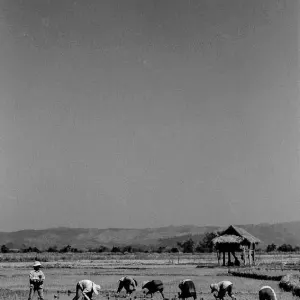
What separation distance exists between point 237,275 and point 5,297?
1331cm

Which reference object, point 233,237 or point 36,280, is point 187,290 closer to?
point 36,280

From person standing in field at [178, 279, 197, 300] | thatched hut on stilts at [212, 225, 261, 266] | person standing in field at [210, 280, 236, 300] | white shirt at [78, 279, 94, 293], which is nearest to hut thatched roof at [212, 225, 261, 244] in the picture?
thatched hut on stilts at [212, 225, 261, 266]

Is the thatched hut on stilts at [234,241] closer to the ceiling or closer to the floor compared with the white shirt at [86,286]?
closer to the ceiling

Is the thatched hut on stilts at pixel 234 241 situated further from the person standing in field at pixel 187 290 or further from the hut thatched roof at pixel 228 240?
the person standing in field at pixel 187 290

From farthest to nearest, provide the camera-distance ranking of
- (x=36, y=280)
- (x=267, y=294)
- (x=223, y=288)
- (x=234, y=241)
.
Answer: (x=234, y=241)
(x=223, y=288)
(x=36, y=280)
(x=267, y=294)

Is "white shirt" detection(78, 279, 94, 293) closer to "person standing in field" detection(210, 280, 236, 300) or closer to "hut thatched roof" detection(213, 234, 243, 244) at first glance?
"person standing in field" detection(210, 280, 236, 300)

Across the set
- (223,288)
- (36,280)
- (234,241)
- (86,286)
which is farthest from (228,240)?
(86,286)

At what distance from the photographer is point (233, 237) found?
121 ft

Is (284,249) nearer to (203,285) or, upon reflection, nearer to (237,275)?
(237,275)

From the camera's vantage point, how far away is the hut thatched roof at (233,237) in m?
36.6

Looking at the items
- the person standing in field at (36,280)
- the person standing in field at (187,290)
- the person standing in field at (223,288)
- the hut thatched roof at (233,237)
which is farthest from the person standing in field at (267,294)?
the hut thatched roof at (233,237)

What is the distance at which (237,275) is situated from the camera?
2784cm

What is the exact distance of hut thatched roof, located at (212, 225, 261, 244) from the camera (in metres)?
36.6

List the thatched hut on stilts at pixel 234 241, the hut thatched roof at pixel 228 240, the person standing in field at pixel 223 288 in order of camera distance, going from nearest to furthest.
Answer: the person standing in field at pixel 223 288 → the hut thatched roof at pixel 228 240 → the thatched hut on stilts at pixel 234 241
